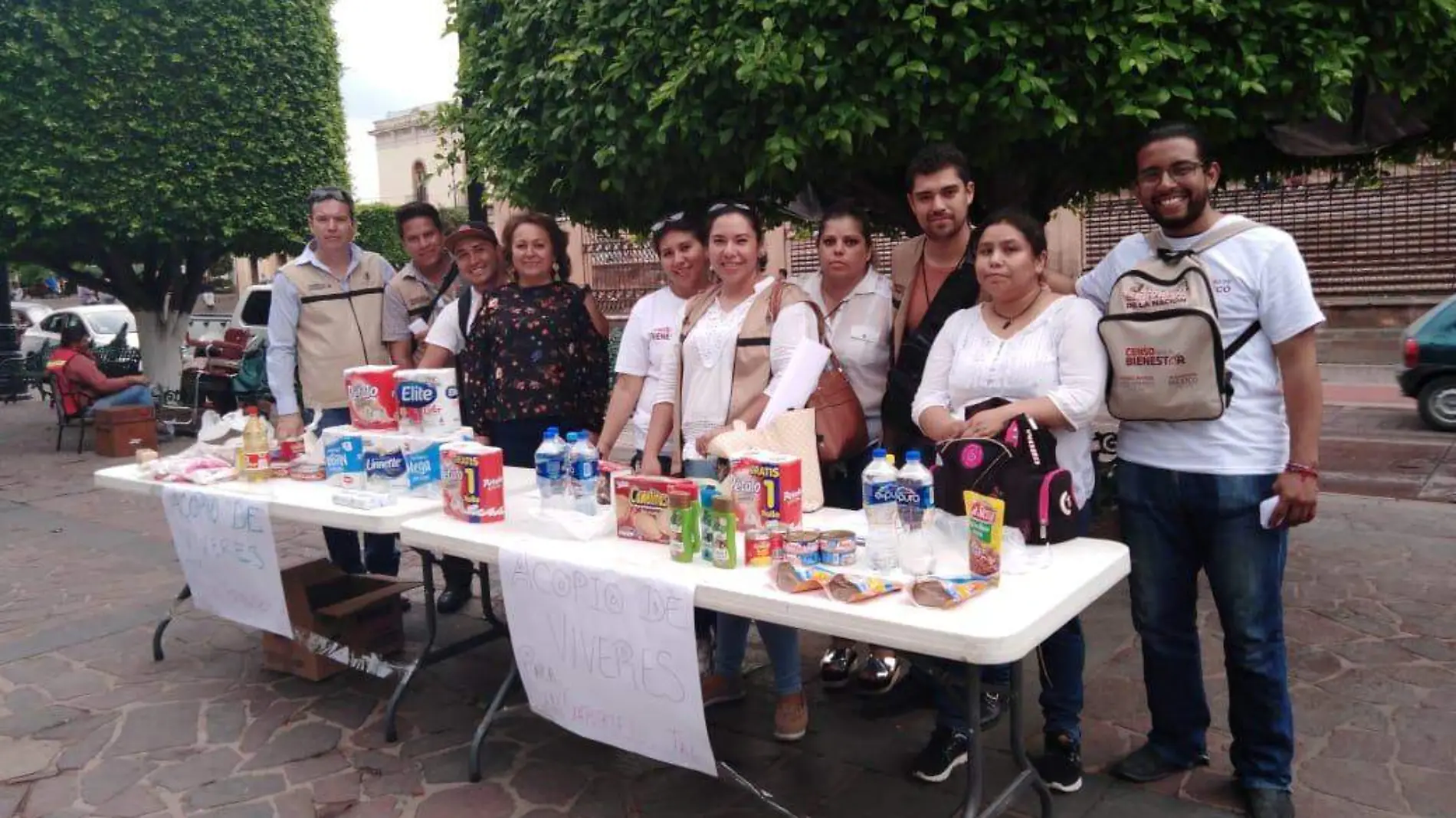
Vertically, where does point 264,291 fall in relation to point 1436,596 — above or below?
above

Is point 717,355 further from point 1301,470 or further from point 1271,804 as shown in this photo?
point 1271,804

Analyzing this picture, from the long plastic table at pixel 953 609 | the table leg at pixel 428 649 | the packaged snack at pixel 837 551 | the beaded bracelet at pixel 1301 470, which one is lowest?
the table leg at pixel 428 649

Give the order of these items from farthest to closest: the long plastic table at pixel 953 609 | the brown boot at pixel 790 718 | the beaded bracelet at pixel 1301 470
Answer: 1. the brown boot at pixel 790 718
2. the beaded bracelet at pixel 1301 470
3. the long plastic table at pixel 953 609

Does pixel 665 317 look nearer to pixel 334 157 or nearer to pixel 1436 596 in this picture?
pixel 1436 596

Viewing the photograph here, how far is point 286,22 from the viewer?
1255 cm

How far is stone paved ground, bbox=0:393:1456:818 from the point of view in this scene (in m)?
3.46

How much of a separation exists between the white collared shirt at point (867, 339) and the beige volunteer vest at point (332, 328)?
2.51 metres

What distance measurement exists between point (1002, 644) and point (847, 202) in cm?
204

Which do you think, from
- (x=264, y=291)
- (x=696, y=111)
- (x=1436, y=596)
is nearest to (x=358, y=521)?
(x=696, y=111)

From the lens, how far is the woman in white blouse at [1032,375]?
304cm

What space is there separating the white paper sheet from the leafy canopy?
34.8ft

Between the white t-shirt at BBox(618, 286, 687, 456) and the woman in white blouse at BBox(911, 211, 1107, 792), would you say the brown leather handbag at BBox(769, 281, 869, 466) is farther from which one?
the white t-shirt at BBox(618, 286, 687, 456)

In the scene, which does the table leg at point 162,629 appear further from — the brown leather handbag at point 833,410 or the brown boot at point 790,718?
the brown leather handbag at point 833,410

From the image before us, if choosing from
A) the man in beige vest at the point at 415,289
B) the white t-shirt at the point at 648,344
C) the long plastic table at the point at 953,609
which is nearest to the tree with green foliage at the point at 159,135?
the man in beige vest at the point at 415,289
